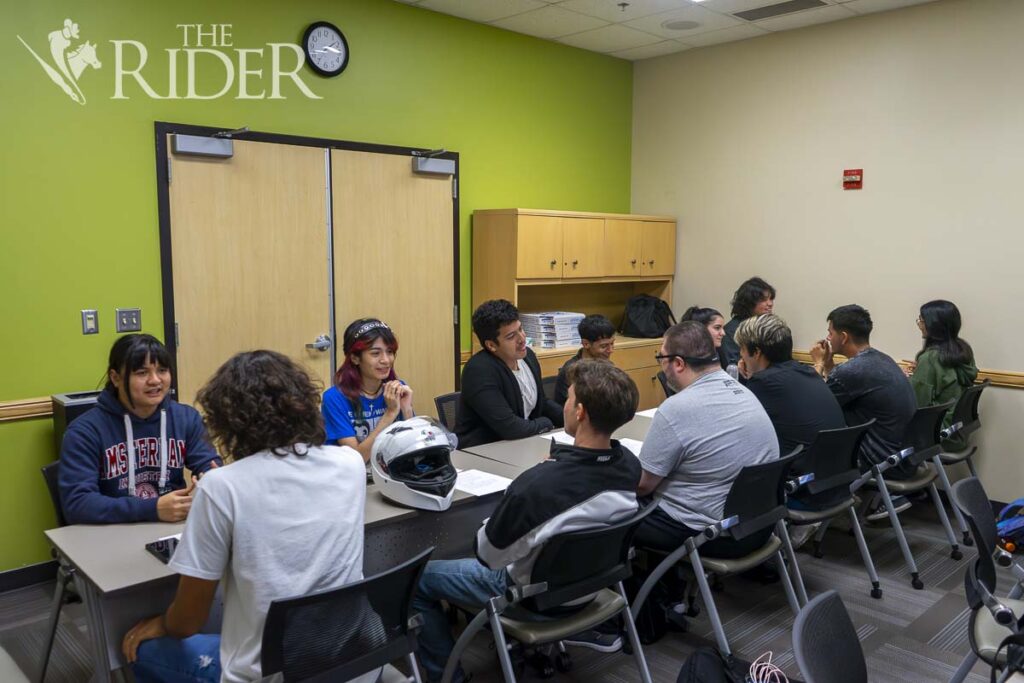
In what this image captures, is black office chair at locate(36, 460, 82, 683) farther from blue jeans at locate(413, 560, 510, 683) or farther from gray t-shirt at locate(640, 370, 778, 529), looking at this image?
gray t-shirt at locate(640, 370, 778, 529)

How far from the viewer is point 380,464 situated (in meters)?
2.69

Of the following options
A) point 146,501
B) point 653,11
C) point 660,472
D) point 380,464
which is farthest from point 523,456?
point 653,11

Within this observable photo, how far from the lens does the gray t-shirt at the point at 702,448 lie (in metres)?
2.93

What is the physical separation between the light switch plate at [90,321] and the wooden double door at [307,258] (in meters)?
0.34

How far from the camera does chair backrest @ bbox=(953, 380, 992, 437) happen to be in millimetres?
4418

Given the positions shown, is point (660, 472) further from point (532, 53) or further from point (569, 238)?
point (532, 53)

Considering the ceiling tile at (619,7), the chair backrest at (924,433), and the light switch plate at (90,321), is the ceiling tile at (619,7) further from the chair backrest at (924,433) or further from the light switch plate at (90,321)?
the light switch plate at (90,321)

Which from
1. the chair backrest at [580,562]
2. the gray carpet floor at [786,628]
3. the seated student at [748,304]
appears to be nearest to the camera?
the chair backrest at [580,562]

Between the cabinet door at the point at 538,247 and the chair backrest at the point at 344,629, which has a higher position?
the cabinet door at the point at 538,247

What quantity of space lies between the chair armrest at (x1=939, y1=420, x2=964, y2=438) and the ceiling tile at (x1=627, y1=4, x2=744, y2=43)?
292 centimetres

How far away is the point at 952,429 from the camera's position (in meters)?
4.37

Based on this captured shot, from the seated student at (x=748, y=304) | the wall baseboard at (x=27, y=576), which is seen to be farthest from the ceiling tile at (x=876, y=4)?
the wall baseboard at (x=27, y=576)

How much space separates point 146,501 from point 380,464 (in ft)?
2.39

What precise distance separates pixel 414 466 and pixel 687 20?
13.0 ft
